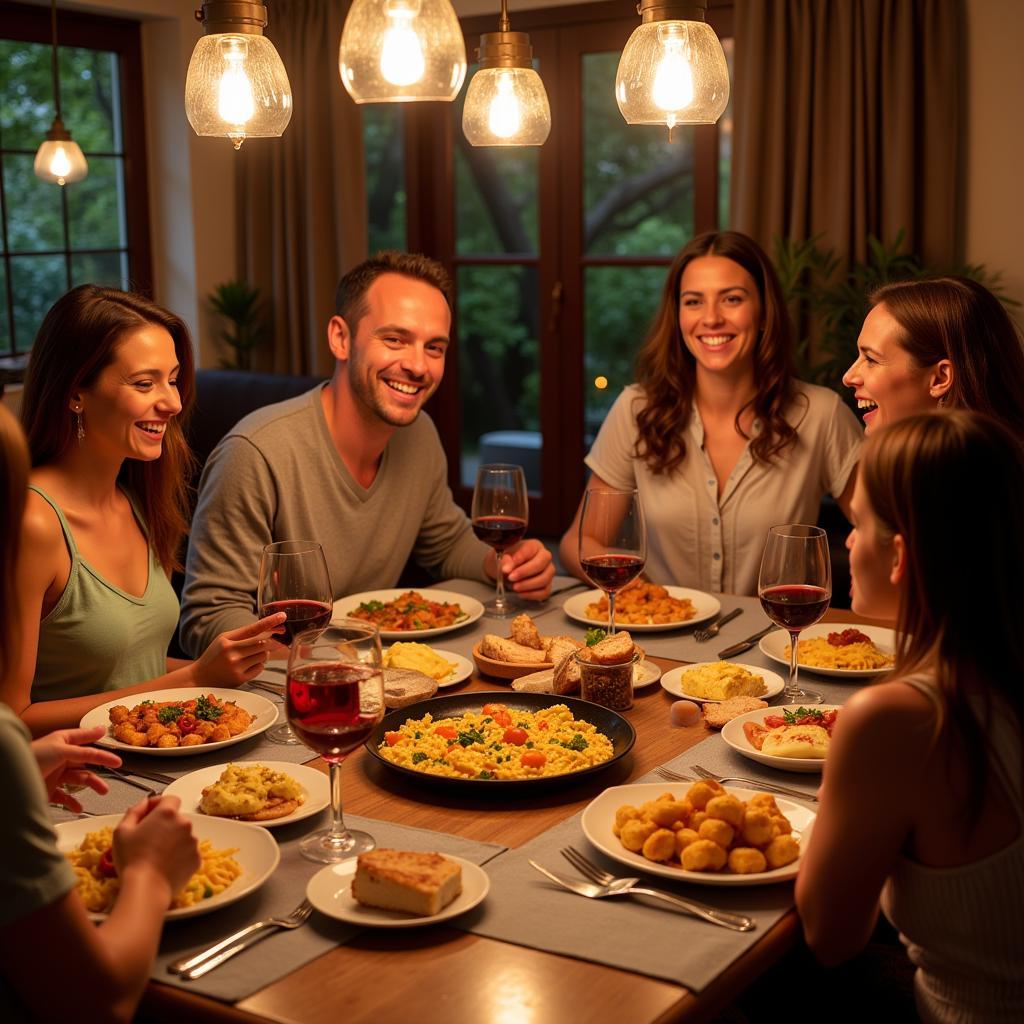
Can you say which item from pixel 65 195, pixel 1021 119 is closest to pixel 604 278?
pixel 1021 119

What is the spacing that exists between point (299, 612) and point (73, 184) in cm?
438

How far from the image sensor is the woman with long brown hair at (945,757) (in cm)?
130

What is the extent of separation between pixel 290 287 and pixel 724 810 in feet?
16.7

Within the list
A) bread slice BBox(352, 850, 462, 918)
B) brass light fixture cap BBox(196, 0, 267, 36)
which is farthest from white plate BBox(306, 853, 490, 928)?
brass light fixture cap BBox(196, 0, 267, 36)

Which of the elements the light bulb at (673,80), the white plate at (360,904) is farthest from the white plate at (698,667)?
the light bulb at (673,80)

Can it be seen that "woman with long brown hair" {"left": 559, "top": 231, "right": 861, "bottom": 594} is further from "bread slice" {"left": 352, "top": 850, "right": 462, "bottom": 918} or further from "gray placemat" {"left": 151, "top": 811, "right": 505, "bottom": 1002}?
"bread slice" {"left": 352, "top": 850, "right": 462, "bottom": 918}

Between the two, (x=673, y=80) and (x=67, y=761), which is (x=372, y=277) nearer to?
(x=673, y=80)

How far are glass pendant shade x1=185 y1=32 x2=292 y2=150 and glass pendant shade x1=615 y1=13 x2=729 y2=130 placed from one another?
52 centimetres

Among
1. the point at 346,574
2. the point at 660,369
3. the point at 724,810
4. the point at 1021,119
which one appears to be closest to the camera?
the point at 724,810

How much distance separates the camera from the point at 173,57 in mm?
5789

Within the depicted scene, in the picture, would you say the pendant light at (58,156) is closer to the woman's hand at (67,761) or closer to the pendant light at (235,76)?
the pendant light at (235,76)

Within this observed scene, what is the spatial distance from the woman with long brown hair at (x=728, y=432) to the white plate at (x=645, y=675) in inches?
Answer: 36.2

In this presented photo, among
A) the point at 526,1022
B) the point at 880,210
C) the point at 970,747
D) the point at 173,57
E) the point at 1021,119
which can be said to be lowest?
the point at 526,1022

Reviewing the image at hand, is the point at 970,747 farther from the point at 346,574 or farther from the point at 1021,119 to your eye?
the point at 1021,119
